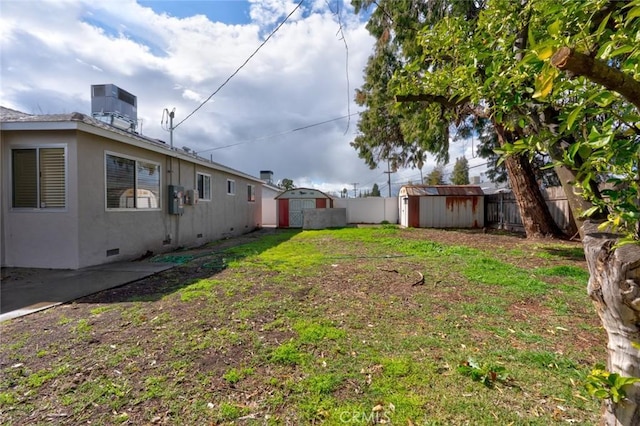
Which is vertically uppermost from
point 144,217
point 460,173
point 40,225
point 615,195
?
point 460,173

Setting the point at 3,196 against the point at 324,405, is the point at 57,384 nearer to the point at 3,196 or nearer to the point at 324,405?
the point at 324,405

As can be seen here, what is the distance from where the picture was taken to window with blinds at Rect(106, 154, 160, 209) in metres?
6.93

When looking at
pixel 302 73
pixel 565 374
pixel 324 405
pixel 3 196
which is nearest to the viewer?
pixel 324 405

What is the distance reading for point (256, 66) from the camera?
305 inches

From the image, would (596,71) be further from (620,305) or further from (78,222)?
(78,222)

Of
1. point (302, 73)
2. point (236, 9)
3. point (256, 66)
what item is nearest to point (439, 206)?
point (302, 73)

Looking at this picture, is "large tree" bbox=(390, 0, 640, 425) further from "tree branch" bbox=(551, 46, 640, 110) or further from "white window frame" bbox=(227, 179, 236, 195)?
"white window frame" bbox=(227, 179, 236, 195)

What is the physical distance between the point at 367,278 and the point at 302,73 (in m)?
7.84

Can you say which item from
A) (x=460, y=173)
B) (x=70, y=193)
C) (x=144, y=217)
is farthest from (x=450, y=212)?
(x=460, y=173)

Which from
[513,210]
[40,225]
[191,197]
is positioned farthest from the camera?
[513,210]

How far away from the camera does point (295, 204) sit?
18.5m

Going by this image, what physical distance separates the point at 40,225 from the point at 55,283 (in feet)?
6.06
